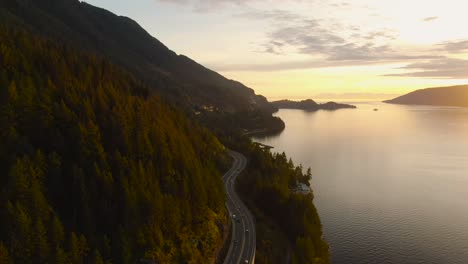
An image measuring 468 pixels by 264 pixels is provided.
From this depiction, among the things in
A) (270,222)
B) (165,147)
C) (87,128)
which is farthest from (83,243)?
(270,222)

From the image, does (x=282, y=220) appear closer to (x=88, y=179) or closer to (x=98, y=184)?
(x=98, y=184)

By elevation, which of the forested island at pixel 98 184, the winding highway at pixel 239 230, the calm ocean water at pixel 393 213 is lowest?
the calm ocean water at pixel 393 213

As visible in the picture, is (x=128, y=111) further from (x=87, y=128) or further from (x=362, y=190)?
(x=362, y=190)

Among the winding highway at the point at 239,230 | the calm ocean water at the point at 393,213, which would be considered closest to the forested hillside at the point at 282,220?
the winding highway at the point at 239,230

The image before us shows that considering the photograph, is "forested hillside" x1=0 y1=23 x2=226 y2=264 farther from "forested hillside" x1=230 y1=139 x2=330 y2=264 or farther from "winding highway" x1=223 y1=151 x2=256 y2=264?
"forested hillside" x1=230 y1=139 x2=330 y2=264

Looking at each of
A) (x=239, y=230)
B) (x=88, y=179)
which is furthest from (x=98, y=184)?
(x=239, y=230)

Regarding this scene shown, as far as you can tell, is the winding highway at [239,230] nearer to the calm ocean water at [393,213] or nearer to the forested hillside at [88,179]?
the forested hillside at [88,179]
